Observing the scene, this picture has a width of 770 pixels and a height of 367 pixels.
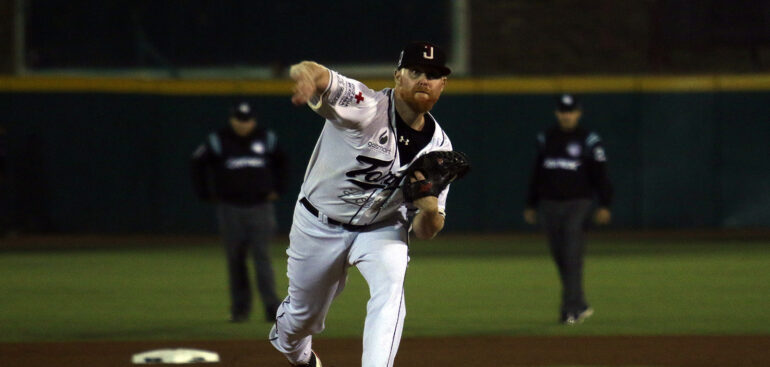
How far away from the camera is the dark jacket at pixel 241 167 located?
9.43m

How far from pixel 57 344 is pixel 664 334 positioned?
4.49 metres

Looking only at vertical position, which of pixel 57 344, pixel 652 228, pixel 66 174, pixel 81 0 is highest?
→ pixel 81 0

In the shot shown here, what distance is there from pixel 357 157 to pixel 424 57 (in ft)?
1.94

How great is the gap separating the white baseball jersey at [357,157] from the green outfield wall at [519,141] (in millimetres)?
12699

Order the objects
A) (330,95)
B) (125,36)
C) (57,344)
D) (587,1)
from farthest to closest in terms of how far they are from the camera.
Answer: (587,1), (125,36), (57,344), (330,95)

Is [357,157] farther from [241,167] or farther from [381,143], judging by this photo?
[241,167]

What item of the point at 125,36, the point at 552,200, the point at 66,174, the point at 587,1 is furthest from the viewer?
the point at 587,1

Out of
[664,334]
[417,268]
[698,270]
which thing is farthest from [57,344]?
[698,270]

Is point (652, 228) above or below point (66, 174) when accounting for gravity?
below

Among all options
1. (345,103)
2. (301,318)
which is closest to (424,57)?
(345,103)

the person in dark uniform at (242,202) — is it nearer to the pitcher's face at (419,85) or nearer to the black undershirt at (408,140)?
the black undershirt at (408,140)

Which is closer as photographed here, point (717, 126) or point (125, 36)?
point (717, 126)

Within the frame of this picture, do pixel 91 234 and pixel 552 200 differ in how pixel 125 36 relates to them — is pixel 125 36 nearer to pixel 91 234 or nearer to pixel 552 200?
pixel 91 234

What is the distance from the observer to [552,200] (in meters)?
9.45
